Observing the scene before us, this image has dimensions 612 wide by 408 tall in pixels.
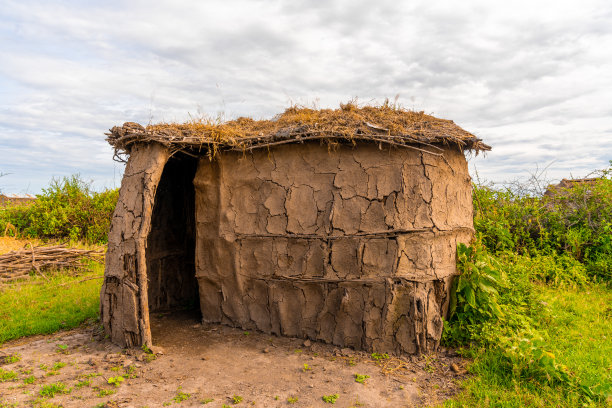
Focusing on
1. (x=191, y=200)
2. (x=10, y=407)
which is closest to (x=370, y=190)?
(x=191, y=200)

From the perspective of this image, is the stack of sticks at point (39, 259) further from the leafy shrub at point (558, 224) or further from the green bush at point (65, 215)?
the leafy shrub at point (558, 224)

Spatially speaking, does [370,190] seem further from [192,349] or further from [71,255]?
[71,255]

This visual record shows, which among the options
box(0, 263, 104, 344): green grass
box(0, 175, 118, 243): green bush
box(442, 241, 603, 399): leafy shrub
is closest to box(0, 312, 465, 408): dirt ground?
box(442, 241, 603, 399): leafy shrub

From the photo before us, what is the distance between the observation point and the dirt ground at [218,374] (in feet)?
13.4

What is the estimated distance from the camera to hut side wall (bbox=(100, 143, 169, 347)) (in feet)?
16.6

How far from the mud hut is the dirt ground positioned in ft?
0.95

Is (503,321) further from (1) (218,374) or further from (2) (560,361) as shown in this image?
(1) (218,374)

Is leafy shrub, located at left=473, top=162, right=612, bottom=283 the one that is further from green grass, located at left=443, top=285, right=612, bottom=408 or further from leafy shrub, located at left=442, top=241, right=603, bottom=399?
leafy shrub, located at left=442, top=241, right=603, bottom=399

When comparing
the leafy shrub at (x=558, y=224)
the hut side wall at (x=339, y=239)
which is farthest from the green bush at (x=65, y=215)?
the leafy shrub at (x=558, y=224)

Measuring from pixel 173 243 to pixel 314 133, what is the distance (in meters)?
3.41

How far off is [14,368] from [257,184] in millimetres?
3425

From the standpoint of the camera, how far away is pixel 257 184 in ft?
18.3

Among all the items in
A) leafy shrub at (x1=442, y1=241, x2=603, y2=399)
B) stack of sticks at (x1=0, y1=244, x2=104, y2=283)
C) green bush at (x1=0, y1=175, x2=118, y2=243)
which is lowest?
leafy shrub at (x1=442, y1=241, x2=603, y2=399)

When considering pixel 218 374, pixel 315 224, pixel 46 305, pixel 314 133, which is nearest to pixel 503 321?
pixel 315 224
